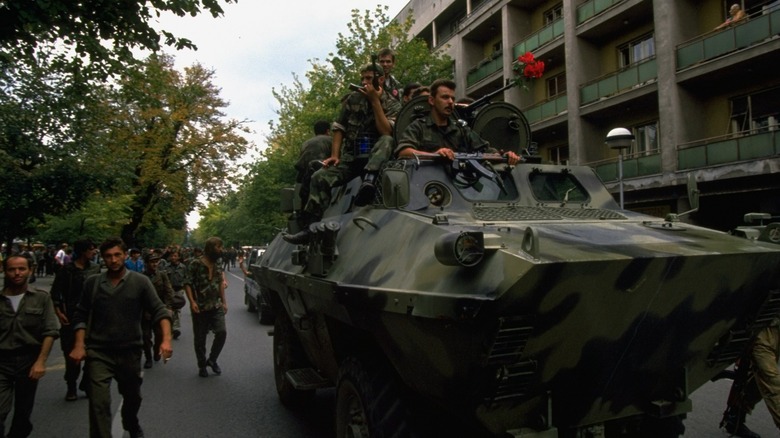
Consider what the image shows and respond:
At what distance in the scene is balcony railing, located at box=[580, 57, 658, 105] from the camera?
17641 millimetres

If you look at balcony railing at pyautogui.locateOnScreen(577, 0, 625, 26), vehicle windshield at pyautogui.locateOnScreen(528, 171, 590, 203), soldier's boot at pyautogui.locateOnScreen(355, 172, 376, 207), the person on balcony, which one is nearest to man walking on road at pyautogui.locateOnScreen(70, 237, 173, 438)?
soldier's boot at pyautogui.locateOnScreen(355, 172, 376, 207)

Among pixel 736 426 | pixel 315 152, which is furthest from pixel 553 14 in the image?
pixel 736 426

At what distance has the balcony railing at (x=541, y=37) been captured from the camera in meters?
21.6

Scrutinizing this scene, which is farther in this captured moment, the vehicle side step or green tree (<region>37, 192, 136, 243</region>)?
green tree (<region>37, 192, 136, 243</region>)

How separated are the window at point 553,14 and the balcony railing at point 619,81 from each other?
424 centimetres

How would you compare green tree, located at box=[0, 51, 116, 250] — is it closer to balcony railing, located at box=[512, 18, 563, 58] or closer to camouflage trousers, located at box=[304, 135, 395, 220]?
camouflage trousers, located at box=[304, 135, 395, 220]

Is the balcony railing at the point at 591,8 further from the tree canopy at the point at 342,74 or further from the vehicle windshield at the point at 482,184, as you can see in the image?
the vehicle windshield at the point at 482,184

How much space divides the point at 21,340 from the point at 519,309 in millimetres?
3812

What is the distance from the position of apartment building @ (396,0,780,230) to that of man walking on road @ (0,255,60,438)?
9.38m

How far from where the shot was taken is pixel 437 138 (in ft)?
16.8

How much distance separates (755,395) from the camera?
5090 millimetres

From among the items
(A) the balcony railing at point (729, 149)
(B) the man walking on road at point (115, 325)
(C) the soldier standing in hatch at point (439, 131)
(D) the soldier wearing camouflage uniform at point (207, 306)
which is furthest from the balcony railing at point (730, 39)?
(B) the man walking on road at point (115, 325)

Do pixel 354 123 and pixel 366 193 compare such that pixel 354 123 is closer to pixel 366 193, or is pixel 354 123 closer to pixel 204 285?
pixel 366 193

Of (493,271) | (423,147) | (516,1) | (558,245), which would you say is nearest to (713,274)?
(558,245)
